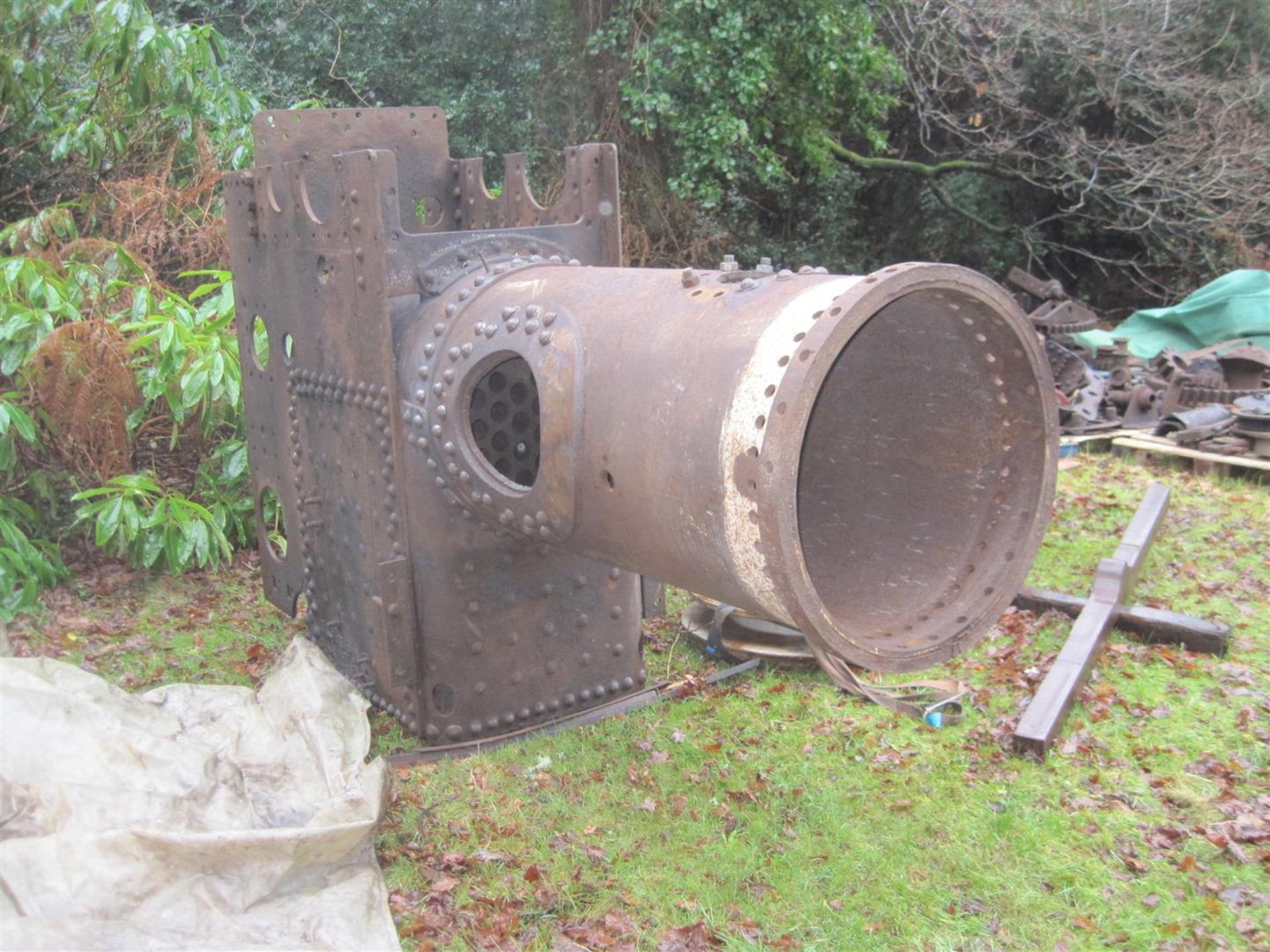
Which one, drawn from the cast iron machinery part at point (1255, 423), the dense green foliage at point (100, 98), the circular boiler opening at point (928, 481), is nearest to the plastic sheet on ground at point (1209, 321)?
the cast iron machinery part at point (1255, 423)

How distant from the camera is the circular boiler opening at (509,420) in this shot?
3619mm

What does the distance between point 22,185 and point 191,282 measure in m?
1.30

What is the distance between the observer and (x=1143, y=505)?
6.01 metres

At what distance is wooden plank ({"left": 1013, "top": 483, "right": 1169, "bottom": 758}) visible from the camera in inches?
149

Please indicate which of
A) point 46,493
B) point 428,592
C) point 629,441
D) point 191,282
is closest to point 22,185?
point 191,282

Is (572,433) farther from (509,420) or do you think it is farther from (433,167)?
(433,167)

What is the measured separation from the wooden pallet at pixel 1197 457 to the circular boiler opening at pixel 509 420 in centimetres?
547

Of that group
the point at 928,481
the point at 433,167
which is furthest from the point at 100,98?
the point at 928,481

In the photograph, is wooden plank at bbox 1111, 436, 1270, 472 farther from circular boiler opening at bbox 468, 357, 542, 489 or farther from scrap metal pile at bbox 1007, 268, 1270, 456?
circular boiler opening at bbox 468, 357, 542, 489

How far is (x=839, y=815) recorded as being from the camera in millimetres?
3443

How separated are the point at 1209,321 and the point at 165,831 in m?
9.74

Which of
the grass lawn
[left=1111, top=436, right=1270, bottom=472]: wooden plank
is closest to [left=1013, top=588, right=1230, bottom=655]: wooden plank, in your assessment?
the grass lawn

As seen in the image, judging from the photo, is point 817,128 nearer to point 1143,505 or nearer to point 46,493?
point 1143,505

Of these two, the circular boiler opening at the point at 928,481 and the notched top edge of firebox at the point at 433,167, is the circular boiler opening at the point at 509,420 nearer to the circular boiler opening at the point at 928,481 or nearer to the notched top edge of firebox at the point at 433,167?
the notched top edge of firebox at the point at 433,167
